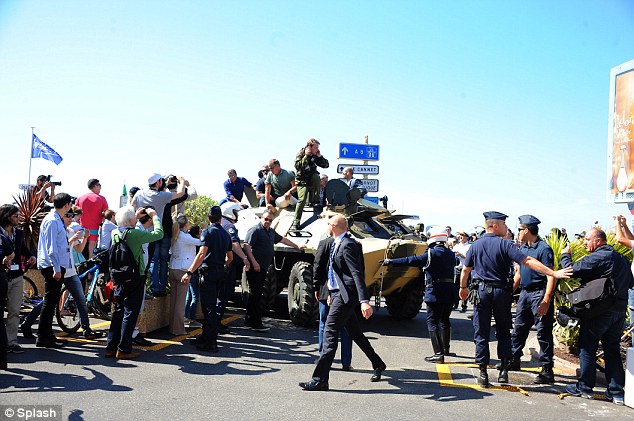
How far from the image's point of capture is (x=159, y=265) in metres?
9.12

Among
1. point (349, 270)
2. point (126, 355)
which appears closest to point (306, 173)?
point (349, 270)

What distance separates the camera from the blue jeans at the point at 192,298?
9.29m

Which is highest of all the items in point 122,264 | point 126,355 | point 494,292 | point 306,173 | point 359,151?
point 359,151

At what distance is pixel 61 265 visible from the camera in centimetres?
750

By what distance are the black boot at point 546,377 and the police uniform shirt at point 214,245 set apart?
159 inches

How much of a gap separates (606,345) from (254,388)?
12.0ft

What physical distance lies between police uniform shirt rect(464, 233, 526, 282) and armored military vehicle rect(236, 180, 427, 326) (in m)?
3.21

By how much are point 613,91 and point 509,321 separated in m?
5.38

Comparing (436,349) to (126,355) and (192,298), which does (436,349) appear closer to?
(192,298)

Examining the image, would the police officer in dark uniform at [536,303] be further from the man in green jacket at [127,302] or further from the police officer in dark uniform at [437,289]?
the man in green jacket at [127,302]

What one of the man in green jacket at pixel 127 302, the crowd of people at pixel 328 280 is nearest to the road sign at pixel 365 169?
the crowd of people at pixel 328 280

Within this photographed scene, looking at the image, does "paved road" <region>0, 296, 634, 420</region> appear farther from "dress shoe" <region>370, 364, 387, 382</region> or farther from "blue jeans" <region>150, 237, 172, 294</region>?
"blue jeans" <region>150, 237, 172, 294</region>

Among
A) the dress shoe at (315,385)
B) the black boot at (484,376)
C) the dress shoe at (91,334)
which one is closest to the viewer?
the dress shoe at (315,385)

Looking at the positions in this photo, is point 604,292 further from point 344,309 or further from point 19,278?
point 19,278
